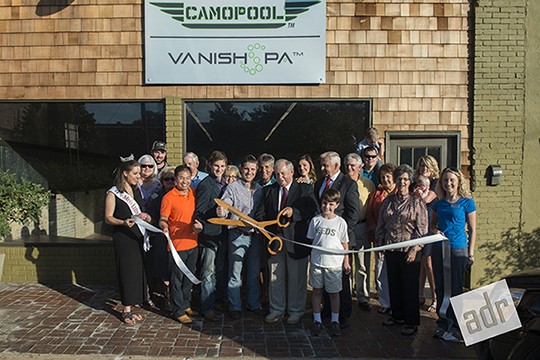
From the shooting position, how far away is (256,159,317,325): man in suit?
5082mm

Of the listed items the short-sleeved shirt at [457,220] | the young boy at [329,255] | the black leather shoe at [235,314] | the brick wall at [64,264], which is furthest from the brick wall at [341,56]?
the black leather shoe at [235,314]

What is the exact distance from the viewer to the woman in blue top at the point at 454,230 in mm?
4684

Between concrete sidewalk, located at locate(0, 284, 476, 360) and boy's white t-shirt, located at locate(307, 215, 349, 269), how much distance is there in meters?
0.81

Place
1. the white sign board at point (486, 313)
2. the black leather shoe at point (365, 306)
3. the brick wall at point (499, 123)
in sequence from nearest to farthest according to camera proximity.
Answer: the white sign board at point (486, 313) → the black leather shoe at point (365, 306) → the brick wall at point (499, 123)

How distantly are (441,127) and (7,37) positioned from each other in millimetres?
6667

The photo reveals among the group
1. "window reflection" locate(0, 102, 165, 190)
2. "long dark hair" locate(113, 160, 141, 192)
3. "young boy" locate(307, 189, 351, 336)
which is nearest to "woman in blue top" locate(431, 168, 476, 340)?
"young boy" locate(307, 189, 351, 336)

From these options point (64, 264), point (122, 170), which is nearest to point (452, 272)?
point (122, 170)

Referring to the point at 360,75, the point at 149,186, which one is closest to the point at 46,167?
the point at 149,186

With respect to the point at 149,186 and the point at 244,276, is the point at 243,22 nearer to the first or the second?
the point at 149,186

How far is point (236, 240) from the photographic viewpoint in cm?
534

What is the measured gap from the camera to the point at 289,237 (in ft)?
16.7

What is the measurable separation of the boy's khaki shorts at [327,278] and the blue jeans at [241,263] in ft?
2.69

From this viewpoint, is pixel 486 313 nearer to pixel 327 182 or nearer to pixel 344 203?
pixel 344 203

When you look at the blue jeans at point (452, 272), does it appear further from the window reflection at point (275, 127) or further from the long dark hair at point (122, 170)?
the long dark hair at point (122, 170)
